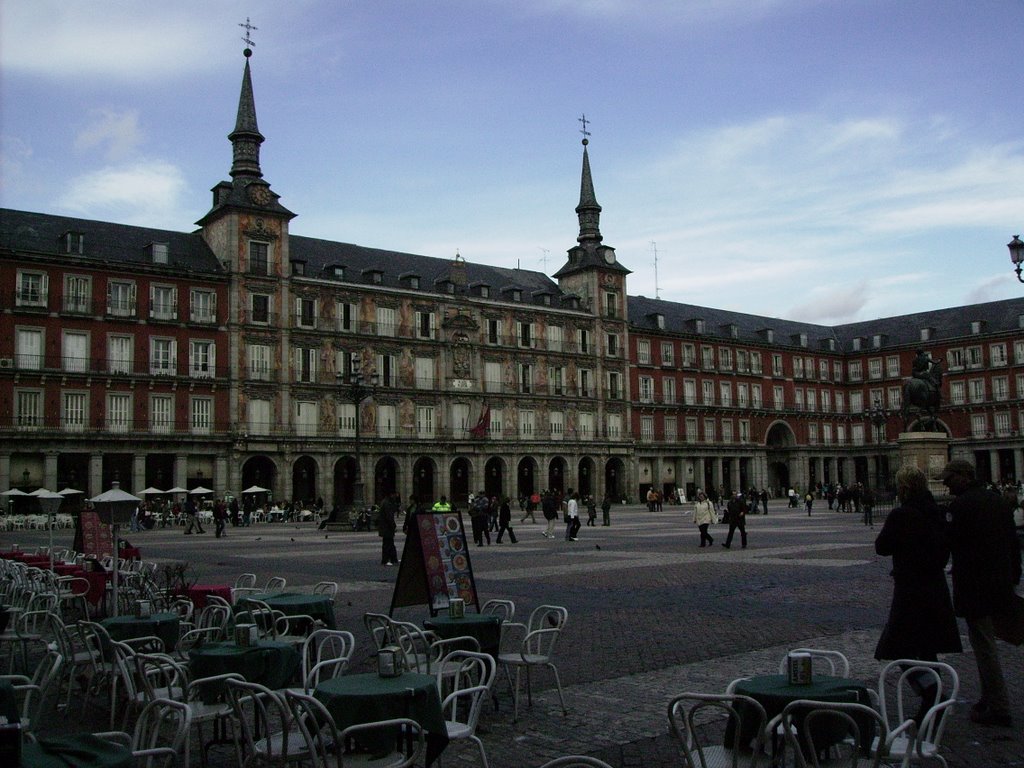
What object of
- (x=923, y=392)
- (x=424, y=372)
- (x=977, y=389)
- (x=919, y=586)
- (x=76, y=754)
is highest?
(x=424, y=372)

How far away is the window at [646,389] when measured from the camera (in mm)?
70688

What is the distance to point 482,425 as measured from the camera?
57.5 m

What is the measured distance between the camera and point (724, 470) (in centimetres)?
7606

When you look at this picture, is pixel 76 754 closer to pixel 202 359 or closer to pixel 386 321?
pixel 202 359

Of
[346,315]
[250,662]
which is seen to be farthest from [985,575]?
[346,315]

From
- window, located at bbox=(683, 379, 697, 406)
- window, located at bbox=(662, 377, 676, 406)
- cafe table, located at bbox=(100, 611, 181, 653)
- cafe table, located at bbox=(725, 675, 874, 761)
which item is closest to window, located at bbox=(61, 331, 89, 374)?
window, located at bbox=(662, 377, 676, 406)

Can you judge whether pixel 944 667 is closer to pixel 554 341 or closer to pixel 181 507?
pixel 181 507

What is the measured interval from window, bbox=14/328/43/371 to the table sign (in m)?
47.5

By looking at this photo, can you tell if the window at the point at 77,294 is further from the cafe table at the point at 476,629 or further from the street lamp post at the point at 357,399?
the cafe table at the point at 476,629

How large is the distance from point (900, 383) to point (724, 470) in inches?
686

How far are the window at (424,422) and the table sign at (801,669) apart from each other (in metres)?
53.4

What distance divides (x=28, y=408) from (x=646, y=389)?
135 feet

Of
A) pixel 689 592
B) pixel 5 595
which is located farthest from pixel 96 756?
pixel 689 592

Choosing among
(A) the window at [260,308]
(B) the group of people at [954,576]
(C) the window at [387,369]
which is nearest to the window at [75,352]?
(A) the window at [260,308]
